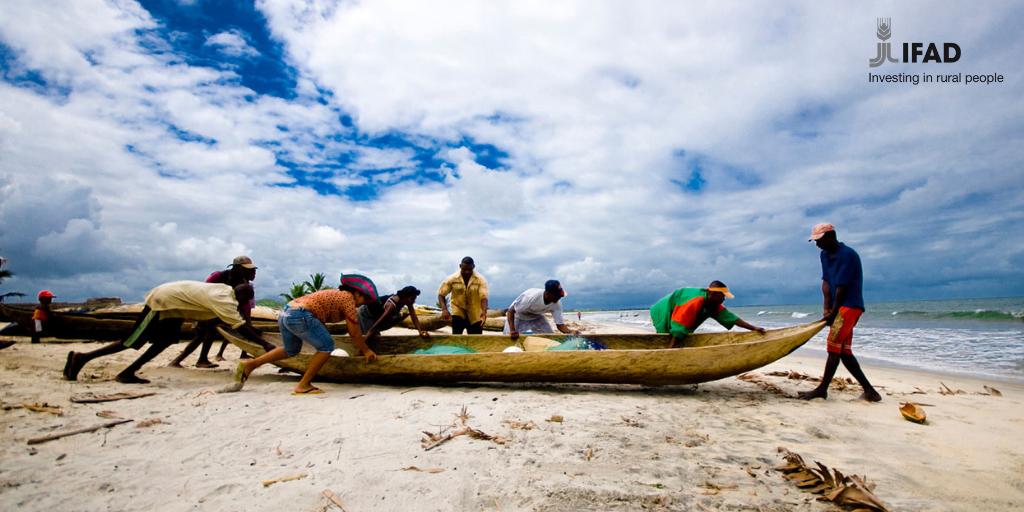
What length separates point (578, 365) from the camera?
4.69m

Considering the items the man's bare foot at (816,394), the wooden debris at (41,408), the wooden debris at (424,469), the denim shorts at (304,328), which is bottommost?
the wooden debris at (424,469)

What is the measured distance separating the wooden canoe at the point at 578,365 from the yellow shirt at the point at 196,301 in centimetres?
108

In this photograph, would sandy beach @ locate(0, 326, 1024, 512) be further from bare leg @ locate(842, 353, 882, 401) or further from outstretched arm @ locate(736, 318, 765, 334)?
outstretched arm @ locate(736, 318, 765, 334)

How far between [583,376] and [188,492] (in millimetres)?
3360

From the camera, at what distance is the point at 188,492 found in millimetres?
2506

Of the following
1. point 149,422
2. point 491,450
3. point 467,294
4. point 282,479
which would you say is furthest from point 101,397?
point 467,294

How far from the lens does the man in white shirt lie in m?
6.38

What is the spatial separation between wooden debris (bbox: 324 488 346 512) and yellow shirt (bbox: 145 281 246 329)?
4022 millimetres

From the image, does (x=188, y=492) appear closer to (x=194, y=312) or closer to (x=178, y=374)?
(x=194, y=312)

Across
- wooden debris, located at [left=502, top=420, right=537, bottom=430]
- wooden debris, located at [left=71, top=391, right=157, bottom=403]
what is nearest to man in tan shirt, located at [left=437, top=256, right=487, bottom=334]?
wooden debris, located at [left=502, top=420, right=537, bottom=430]

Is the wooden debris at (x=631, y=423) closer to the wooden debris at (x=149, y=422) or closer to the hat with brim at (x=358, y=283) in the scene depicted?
the hat with brim at (x=358, y=283)

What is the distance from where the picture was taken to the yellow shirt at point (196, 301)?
17.2 feet

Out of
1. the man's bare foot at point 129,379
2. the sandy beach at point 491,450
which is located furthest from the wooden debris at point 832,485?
the man's bare foot at point 129,379

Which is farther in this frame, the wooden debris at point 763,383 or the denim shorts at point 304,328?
the wooden debris at point 763,383
